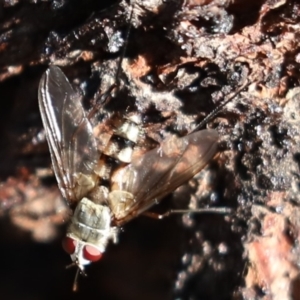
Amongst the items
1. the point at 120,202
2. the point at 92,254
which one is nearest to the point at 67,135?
the point at 120,202

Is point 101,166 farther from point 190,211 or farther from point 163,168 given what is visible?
point 190,211

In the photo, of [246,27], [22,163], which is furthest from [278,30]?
[22,163]

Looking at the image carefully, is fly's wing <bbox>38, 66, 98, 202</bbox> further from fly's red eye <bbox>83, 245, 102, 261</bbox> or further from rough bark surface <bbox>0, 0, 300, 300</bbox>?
fly's red eye <bbox>83, 245, 102, 261</bbox>

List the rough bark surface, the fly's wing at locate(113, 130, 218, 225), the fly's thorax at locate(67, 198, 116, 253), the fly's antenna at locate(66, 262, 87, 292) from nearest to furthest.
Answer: the rough bark surface → the fly's wing at locate(113, 130, 218, 225) → the fly's antenna at locate(66, 262, 87, 292) → the fly's thorax at locate(67, 198, 116, 253)

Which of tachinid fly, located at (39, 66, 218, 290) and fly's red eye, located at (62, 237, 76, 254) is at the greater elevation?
tachinid fly, located at (39, 66, 218, 290)

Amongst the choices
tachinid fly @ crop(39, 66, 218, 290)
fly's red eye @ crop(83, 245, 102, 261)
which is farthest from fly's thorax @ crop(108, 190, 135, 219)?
fly's red eye @ crop(83, 245, 102, 261)

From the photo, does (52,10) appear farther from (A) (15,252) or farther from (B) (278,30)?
(A) (15,252)
